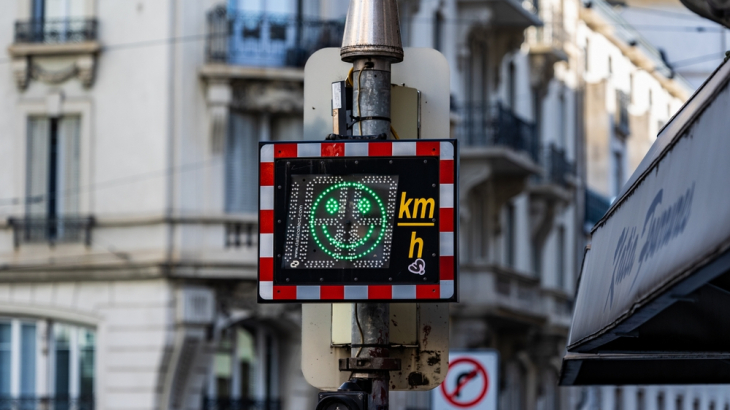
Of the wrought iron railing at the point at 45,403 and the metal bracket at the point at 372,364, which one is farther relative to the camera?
the wrought iron railing at the point at 45,403

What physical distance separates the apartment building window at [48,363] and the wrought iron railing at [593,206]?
64.4 ft

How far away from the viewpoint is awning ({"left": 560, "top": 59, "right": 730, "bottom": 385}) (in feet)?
15.0

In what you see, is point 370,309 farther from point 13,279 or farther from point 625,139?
point 625,139

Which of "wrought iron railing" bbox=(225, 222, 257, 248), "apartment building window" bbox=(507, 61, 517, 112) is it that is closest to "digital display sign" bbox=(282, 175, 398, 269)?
"wrought iron railing" bbox=(225, 222, 257, 248)

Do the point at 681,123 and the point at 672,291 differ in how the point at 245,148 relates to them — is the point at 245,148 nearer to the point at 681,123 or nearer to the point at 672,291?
the point at 681,123

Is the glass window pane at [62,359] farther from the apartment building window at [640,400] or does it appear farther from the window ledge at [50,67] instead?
the apartment building window at [640,400]

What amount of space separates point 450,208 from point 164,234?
64.8 feet

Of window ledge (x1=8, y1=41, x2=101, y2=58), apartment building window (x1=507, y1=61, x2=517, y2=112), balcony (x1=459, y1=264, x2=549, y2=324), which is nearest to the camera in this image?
window ledge (x1=8, y1=41, x2=101, y2=58)

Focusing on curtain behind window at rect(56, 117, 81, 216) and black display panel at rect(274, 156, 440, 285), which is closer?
black display panel at rect(274, 156, 440, 285)

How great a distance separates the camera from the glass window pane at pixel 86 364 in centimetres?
2647

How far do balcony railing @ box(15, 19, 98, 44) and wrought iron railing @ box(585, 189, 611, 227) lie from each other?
19607mm

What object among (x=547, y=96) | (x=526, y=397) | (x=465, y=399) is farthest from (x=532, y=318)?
(x=465, y=399)

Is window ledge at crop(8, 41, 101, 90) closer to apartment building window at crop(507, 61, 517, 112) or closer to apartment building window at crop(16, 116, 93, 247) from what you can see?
apartment building window at crop(16, 116, 93, 247)

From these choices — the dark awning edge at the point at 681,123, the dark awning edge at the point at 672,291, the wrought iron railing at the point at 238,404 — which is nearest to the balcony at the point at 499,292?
the wrought iron railing at the point at 238,404
